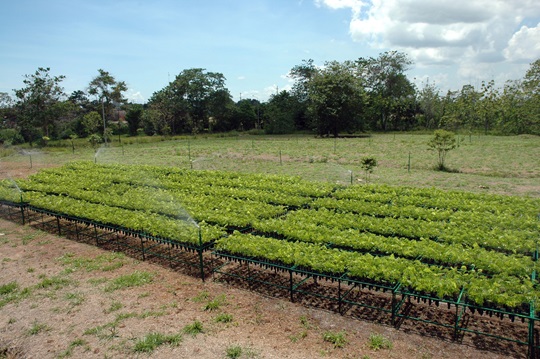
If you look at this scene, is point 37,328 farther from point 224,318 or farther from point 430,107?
point 430,107

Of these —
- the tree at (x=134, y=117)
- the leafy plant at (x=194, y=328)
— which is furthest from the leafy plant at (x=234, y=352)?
the tree at (x=134, y=117)

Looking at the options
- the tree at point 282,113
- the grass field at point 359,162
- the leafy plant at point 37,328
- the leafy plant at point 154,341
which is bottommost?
the leafy plant at point 37,328

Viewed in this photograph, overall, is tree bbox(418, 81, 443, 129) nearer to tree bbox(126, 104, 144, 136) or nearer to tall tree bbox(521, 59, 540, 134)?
tall tree bbox(521, 59, 540, 134)

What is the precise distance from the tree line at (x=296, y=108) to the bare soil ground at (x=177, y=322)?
133ft

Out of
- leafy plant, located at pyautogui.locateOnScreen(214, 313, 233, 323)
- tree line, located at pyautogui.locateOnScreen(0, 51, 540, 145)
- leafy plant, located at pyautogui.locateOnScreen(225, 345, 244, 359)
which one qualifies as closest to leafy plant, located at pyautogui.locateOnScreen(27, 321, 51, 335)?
leafy plant, located at pyautogui.locateOnScreen(214, 313, 233, 323)

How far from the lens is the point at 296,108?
68688 millimetres

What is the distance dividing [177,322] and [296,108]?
6245 centimetres

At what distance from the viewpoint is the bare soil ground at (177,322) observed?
7.54 meters

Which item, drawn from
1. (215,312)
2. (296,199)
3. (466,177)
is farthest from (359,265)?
(466,177)

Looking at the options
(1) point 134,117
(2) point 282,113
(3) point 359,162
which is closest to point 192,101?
(1) point 134,117

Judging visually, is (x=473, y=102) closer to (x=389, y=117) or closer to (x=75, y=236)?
(x=389, y=117)

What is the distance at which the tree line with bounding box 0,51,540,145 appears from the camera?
2058 inches

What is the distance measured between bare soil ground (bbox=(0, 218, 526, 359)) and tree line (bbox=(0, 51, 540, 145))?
4067 centimetres

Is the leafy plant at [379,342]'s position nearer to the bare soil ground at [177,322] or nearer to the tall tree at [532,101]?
the bare soil ground at [177,322]
